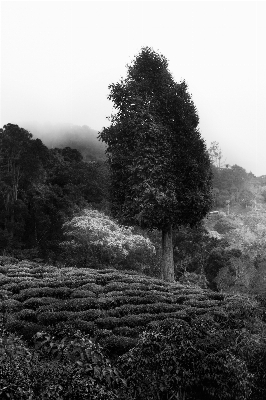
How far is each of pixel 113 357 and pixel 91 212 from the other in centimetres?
2829

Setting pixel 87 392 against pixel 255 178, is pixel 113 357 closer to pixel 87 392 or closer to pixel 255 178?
pixel 87 392

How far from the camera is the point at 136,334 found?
1177 cm

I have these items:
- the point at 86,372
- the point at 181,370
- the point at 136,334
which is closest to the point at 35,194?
the point at 136,334

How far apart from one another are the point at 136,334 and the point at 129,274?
1017cm

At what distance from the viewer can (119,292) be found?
15.5 meters

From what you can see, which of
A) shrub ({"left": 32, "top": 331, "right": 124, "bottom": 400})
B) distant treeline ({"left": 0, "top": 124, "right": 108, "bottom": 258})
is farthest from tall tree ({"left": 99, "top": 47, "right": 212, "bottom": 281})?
distant treeline ({"left": 0, "top": 124, "right": 108, "bottom": 258})

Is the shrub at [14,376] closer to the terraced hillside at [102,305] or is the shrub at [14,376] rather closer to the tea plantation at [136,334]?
the tea plantation at [136,334]

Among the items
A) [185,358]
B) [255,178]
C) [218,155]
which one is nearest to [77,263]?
[185,358]

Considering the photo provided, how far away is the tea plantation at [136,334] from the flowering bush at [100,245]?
34.5ft

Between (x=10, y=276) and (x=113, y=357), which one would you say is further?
(x=10, y=276)

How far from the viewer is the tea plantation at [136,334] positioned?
6047mm

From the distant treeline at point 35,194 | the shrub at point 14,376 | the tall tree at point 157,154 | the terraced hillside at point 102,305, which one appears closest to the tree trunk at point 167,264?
the tall tree at point 157,154

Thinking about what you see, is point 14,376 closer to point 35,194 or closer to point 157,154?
point 157,154

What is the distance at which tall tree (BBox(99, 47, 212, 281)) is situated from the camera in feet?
70.5
